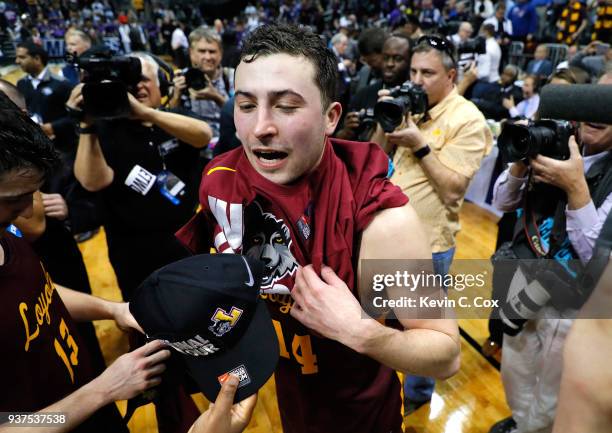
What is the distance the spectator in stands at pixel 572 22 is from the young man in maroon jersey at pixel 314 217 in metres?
8.41

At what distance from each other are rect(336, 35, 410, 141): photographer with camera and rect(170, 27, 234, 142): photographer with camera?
994 millimetres

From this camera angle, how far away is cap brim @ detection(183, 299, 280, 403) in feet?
2.99

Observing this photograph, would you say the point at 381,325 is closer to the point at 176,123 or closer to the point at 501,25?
the point at 176,123

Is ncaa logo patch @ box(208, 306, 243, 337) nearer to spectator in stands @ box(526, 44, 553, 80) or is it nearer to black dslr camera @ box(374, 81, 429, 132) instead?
black dslr camera @ box(374, 81, 429, 132)

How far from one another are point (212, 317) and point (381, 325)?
14.4 inches

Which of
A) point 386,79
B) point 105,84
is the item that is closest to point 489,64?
point 386,79

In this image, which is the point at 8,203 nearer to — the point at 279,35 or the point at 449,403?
the point at 279,35

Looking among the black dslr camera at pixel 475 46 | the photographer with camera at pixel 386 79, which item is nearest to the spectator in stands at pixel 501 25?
the black dslr camera at pixel 475 46

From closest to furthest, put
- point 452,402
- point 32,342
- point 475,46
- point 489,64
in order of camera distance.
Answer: point 32,342 → point 452,402 → point 475,46 → point 489,64

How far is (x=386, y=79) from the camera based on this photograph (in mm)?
2713

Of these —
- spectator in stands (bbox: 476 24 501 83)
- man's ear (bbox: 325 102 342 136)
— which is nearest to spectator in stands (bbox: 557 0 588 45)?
spectator in stands (bbox: 476 24 501 83)

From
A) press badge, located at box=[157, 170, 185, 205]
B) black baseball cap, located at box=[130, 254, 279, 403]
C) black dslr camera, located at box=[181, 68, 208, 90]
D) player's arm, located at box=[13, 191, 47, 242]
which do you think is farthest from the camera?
black dslr camera, located at box=[181, 68, 208, 90]

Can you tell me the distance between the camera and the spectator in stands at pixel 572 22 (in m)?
7.46

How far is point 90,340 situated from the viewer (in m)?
2.04
